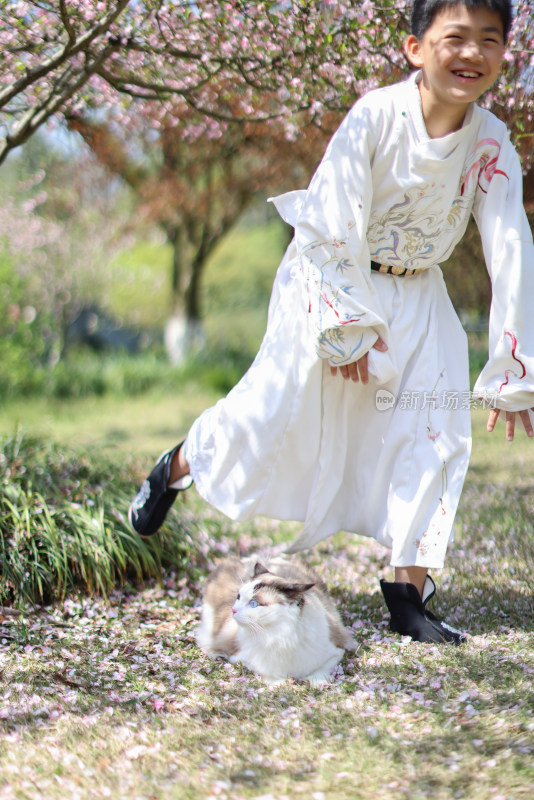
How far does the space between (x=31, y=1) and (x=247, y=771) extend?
2.77 meters

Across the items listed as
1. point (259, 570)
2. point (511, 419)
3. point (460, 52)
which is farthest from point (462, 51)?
point (259, 570)

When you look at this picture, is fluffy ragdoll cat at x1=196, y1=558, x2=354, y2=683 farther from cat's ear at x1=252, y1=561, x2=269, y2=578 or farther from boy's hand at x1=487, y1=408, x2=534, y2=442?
boy's hand at x1=487, y1=408, x2=534, y2=442

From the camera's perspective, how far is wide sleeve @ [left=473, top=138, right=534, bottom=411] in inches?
100

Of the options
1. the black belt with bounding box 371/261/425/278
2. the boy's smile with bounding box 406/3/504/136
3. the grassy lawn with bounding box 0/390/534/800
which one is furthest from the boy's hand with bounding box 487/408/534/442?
the boy's smile with bounding box 406/3/504/136

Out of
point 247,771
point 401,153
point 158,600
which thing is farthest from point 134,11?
point 247,771

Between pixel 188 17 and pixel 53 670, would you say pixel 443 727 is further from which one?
pixel 188 17

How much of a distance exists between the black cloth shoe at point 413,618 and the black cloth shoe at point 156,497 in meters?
0.82

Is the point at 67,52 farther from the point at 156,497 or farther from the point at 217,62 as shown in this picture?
the point at 156,497

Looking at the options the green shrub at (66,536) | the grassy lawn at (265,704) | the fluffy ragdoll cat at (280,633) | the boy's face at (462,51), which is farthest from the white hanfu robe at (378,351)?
the green shrub at (66,536)

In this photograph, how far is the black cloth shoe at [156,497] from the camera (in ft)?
9.70

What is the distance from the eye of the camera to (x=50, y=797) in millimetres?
1771

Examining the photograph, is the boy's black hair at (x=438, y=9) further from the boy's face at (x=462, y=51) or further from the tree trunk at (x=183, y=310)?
the tree trunk at (x=183, y=310)

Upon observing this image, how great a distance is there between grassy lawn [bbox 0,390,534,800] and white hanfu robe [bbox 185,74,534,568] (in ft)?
1.38

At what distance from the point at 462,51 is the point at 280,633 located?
5.98ft
